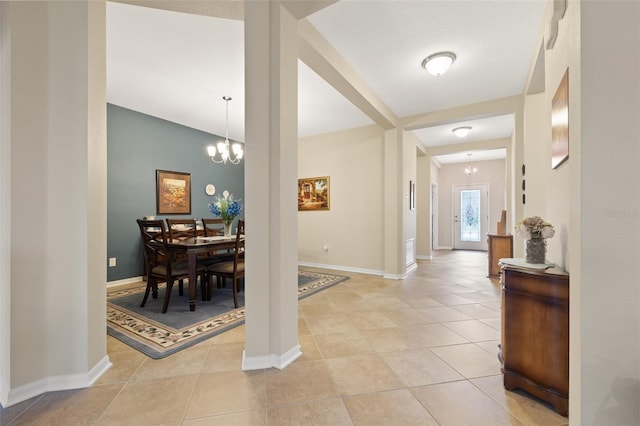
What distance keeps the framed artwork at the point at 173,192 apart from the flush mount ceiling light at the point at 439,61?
439 centimetres

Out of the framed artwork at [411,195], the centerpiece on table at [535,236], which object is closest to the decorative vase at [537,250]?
the centerpiece on table at [535,236]

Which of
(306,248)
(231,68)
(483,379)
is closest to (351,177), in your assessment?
(306,248)

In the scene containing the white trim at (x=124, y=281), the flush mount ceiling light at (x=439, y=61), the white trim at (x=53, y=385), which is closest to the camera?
the white trim at (x=53, y=385)

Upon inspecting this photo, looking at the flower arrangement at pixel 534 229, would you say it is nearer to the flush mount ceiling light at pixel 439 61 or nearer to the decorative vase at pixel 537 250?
the decorative vase at pixel 537 250

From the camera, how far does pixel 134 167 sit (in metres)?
4.16

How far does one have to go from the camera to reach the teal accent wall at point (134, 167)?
3904 millimetres

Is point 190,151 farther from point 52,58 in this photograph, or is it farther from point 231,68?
point 52,58

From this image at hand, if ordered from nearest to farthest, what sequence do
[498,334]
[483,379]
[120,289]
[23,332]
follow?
[23,332], [483,379], [498,334], [120,289]

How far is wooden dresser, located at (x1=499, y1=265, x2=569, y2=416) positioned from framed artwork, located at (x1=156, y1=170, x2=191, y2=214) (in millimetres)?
4941

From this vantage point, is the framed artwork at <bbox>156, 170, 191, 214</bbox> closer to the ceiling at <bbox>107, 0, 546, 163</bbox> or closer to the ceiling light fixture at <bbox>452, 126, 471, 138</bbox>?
Result: the ceiling at <bbox>107, 0, 546, 163</bbox>

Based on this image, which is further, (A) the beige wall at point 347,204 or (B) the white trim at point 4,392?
(A) the beige wall at point 347,204

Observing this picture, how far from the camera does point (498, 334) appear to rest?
2264 mm

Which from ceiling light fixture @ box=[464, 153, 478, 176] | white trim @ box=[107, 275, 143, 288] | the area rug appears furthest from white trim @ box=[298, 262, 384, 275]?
ceiling light fixture @ box=[464, 153, 478, 176]

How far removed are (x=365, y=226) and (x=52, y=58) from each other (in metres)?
4.36
